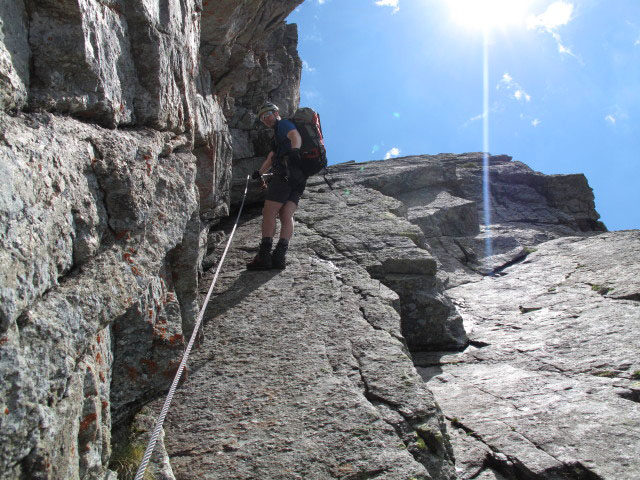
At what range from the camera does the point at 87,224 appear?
317 cm

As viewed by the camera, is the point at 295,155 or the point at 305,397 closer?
the point at 305,397

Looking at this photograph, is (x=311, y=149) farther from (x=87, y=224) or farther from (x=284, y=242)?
(x=87, y=224)

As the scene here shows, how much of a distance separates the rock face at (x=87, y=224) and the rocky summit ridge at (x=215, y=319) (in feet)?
0.06

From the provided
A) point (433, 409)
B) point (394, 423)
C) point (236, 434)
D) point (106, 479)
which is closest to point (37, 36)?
point (106, 479)

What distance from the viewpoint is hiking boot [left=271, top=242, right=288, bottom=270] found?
7.91m

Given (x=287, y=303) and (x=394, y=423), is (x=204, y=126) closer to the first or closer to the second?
(x=287, y=303)

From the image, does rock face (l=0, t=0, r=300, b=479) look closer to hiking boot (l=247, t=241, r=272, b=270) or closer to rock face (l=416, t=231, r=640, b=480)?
hiking boot (l=247, t=241, r=272, b=270)

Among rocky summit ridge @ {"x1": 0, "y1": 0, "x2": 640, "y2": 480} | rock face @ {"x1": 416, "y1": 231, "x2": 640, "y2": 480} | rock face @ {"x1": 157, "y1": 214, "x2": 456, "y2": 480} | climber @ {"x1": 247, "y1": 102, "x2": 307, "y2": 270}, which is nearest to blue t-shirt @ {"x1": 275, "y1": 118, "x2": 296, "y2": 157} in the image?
climber @ {"x1": 247, "y1": 102, "x2": 307, "y2": 270}

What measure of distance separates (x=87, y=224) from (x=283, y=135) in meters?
5.65

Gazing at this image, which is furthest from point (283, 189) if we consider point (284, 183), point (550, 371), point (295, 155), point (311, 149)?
point (550, 371)

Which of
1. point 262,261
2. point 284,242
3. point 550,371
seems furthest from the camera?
point 284,242

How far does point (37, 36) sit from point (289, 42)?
19.4 meters

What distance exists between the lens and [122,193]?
3.62 m

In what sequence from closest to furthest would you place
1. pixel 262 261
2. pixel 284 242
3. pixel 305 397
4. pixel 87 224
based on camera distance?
pixel 87 224 < pixel 305 397 < pixel 262 261 < pixel 284 242
